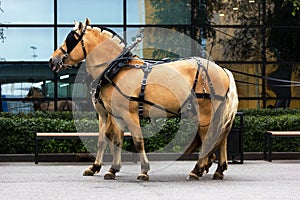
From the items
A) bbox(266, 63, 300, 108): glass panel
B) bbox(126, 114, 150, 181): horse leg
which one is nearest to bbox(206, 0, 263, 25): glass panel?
bbox(266, 63, 300, 108): glass panel

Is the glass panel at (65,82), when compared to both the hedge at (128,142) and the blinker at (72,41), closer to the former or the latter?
the hedge at (128,142)

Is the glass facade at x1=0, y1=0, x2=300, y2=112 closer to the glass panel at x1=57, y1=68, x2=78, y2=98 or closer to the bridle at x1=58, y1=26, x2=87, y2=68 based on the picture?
the glass panel at x1=57, y1=68, x2=78, y2=98

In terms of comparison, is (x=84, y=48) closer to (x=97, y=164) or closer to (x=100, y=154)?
(x=100, y=154)

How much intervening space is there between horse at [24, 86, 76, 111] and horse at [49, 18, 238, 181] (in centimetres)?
869

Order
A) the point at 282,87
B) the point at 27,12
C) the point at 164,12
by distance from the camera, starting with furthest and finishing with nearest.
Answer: the point at 282,87, the point at 164,12, the point at 27,12

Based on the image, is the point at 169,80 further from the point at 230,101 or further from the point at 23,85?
the point at 23,85

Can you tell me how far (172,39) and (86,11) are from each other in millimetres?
2716

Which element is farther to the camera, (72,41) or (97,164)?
(97,164)

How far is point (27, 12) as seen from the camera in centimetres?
2161

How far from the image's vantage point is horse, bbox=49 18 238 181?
478 inches

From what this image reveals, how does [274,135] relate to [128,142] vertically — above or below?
above

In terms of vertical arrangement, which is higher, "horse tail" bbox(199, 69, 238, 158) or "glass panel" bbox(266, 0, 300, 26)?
"glass panel" bbox(266, 0, 300, 26)

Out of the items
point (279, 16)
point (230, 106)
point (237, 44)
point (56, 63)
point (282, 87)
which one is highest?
point (279, 16)

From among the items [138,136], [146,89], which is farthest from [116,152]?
[146,89]
